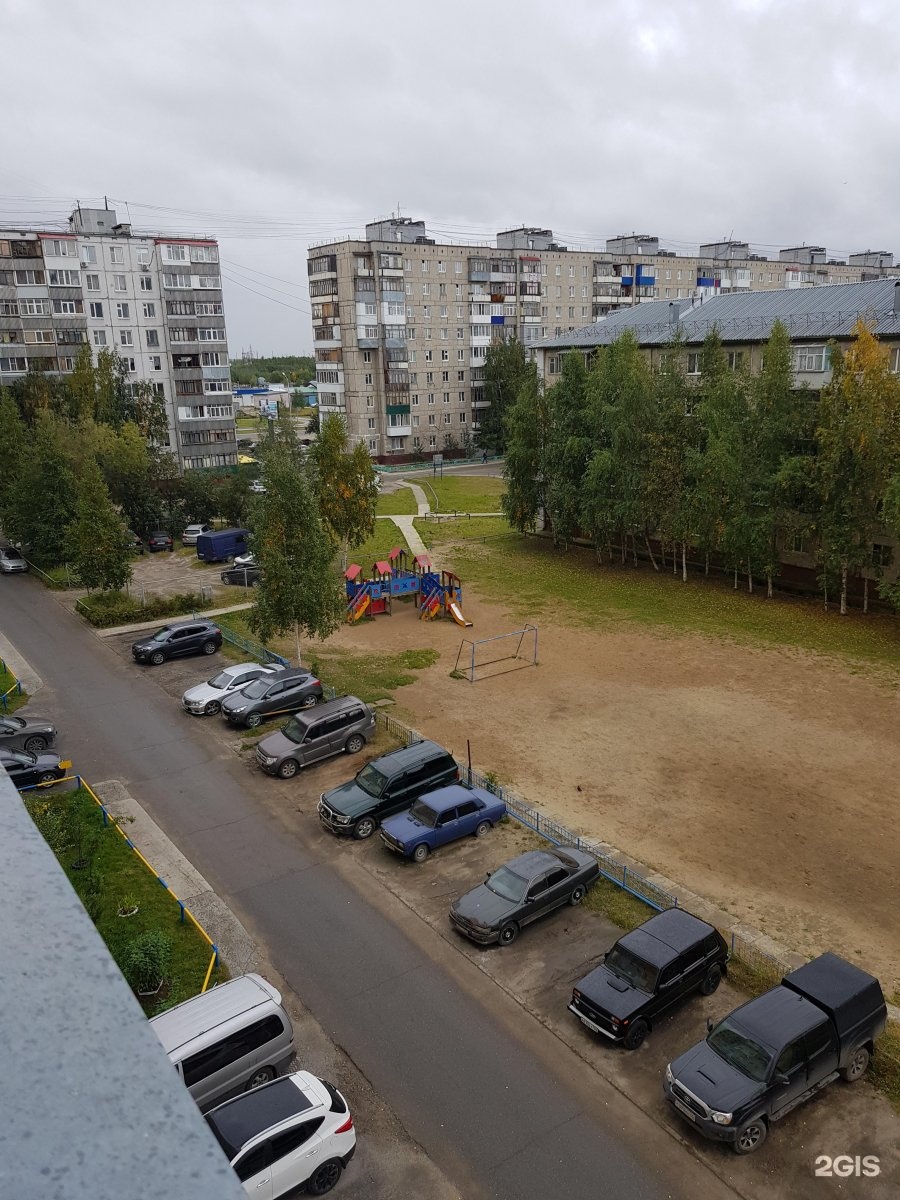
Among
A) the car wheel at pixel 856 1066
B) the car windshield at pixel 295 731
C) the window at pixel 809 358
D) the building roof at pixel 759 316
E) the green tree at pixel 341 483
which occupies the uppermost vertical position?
the building roof at pixel 759 316

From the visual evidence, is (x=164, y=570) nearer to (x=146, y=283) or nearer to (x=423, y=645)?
(x=423, y=645)

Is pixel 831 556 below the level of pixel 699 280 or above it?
below

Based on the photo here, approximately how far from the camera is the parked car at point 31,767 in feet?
66.0

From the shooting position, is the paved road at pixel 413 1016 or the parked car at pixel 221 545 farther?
the parked car at pixel 221 545

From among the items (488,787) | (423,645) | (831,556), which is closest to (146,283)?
(423,645)

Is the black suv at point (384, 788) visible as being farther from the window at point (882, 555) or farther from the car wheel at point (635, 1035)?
the window at point (882, 555)

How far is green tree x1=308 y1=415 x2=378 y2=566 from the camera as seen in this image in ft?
132

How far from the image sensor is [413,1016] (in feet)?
43.3

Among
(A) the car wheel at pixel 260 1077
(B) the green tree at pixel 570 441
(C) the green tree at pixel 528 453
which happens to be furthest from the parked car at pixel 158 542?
(A) the car wheel at pixel 260 1077

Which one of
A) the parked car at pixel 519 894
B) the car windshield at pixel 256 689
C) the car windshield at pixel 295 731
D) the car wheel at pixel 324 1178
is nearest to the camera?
the car wheel at pixel 324 1178

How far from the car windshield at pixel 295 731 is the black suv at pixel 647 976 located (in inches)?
407

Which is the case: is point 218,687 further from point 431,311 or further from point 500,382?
point 431,311

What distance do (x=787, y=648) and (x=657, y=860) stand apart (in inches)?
621

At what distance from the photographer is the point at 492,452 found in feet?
275
